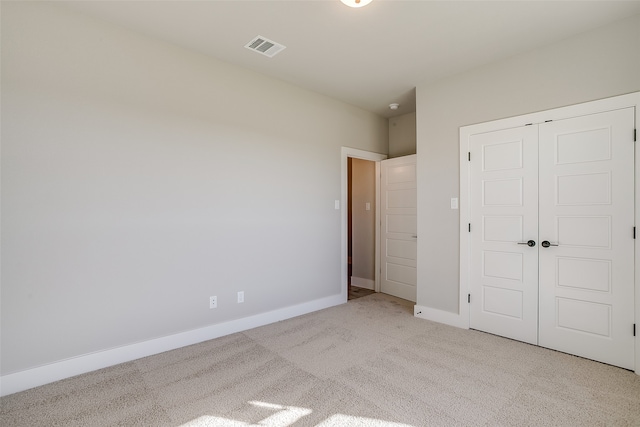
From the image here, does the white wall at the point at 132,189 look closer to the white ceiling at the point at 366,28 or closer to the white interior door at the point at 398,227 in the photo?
the white ceiling at the point at 366,28

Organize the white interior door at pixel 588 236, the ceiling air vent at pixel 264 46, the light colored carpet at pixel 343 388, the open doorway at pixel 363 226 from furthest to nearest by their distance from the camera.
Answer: the open doorway at pixel 363 226 → the ceiling air vent at pixel 264 46 → the white interior door at pixel 588 236 → the light colored carpet at pixel 343 388

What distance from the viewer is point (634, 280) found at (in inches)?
93.8

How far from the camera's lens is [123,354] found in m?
2.48

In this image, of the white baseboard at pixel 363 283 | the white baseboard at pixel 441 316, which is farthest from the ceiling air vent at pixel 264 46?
the white baseboard at pixel 363 283

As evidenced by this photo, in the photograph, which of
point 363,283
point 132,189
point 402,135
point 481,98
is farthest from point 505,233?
point 132,189

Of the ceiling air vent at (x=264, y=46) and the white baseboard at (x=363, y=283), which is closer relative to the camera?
the ceiling air vent at (x=264, y=46)

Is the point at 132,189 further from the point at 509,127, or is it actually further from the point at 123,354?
the point at 509,127

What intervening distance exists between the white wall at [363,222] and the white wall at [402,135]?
1.42 feet

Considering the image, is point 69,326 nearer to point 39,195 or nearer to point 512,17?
point 39,195

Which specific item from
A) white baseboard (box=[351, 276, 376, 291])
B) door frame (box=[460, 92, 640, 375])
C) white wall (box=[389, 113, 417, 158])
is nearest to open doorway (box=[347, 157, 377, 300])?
white baseboard (box=[351, 276, 376, 291])

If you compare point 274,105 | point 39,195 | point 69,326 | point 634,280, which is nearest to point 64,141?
point 39,195

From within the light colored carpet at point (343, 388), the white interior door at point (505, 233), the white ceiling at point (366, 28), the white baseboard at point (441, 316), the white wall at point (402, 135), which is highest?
the white ceiling at point (366, 28)

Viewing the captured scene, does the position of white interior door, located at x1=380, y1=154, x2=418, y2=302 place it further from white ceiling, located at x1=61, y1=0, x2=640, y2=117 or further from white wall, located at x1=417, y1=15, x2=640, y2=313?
white ceiling, located at x1=61, y1=0, x2=640, y2=117

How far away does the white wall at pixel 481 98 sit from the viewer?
247 cm
